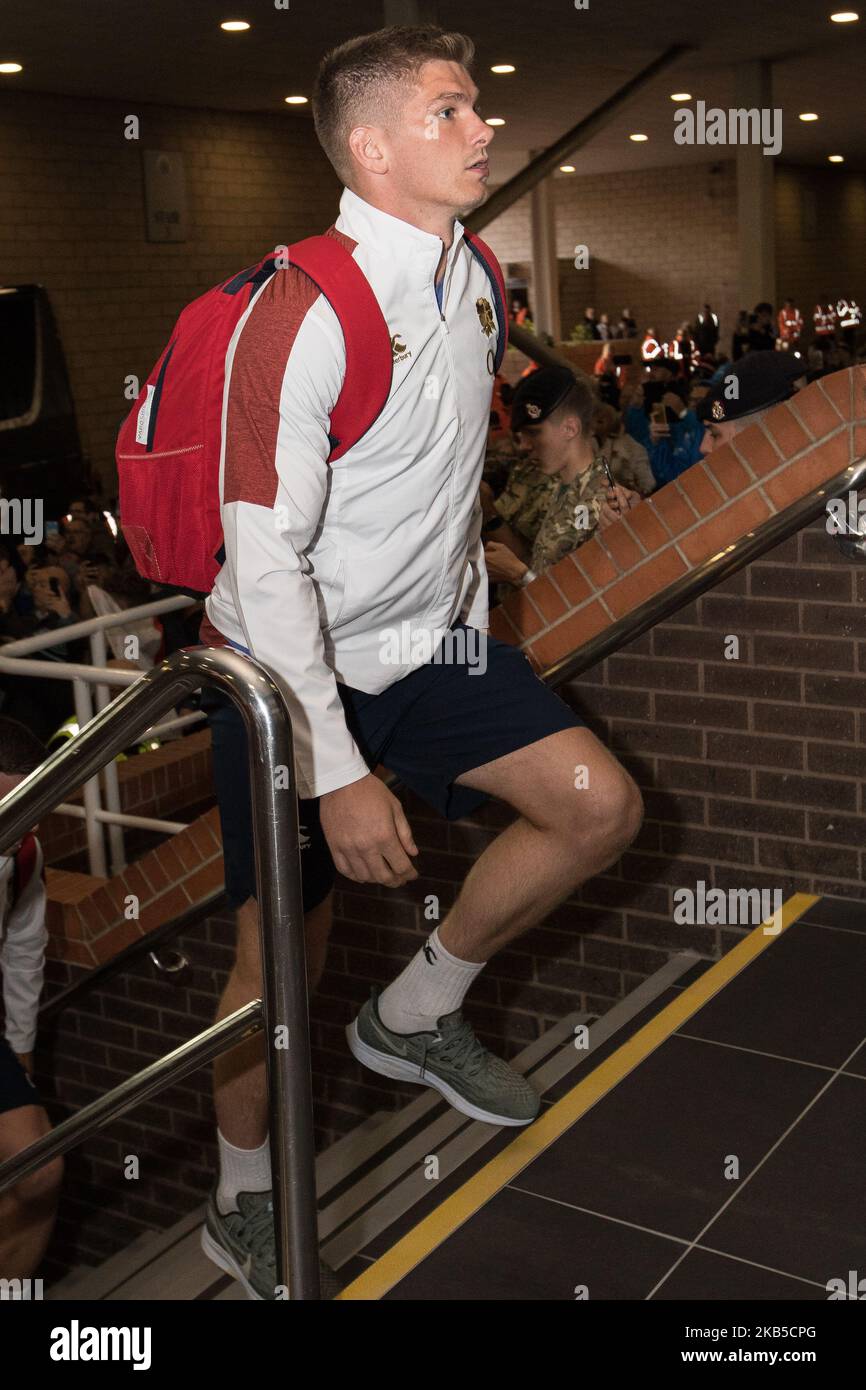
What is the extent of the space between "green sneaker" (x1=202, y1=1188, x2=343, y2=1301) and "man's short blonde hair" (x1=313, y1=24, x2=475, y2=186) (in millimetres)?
1472

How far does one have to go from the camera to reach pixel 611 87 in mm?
13883

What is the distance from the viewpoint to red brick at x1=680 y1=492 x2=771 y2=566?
3080 mm

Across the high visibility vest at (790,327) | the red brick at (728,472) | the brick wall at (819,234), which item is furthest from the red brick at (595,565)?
the brick wall at (819,234)

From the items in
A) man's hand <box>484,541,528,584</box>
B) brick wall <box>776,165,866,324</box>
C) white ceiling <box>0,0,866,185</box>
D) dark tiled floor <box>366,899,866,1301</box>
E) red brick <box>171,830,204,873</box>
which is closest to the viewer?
dark tiled floor <box>366,899,866,1301</box>

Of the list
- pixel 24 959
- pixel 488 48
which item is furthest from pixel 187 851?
pixel 488 48

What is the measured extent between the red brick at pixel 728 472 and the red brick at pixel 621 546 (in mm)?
244

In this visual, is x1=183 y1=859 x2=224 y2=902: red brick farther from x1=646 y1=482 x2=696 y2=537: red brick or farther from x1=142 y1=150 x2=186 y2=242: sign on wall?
x1=142 y1=150 x2=186 y2=242: sign on wall

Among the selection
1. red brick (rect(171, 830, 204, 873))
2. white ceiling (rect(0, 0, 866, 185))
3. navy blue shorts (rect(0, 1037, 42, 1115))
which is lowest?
navy blue shorts (rect(0, 1037, 42, 1115))

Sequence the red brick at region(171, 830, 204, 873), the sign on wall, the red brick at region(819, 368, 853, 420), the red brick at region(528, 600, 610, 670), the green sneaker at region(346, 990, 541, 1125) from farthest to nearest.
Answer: the sign on wall
the red brick at region(171, 830, 204, 873)
the red brick at region(528, 600, 610, 670)
the red brick at region(819, 368, 853, 420)
the green sneaker at region(346, 990, 541, 1125)

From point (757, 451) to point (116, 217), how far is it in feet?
34.6

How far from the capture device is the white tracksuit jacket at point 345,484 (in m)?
1.74

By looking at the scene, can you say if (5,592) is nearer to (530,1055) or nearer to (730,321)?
(530,1055)

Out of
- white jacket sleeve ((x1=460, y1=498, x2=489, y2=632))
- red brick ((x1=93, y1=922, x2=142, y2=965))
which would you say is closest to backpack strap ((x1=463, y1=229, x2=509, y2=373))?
white jacket sleeve ((x1=460, y1=498, x2=489, y2=632))

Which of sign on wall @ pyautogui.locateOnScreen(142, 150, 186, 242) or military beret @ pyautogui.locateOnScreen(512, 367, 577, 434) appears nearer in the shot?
military beret @ pyautogui.locateOnScreen(512, 367, 577, 434)
